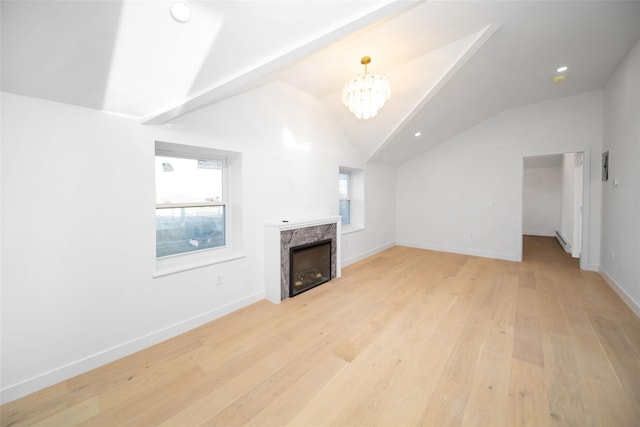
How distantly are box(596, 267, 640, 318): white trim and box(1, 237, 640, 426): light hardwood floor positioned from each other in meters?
0.07

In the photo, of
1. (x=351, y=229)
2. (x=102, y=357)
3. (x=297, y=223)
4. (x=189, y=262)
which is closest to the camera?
(x=102, y=357)

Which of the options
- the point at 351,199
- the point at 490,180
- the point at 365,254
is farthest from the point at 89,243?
the point at 490,180

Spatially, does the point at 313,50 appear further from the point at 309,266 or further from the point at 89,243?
the point at 309,266

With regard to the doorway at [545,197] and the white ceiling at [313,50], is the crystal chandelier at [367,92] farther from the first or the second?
the doorway at [545,197]

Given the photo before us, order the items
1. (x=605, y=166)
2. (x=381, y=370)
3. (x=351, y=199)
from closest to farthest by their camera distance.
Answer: (x=381, y=370)
(x=605, y=166)
(x=351, y=199)

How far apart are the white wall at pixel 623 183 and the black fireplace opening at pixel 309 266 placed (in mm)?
3582

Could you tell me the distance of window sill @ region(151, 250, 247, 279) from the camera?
231 centimetres

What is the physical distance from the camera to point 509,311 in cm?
277

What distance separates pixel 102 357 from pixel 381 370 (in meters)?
2.25

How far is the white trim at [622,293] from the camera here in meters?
2.63

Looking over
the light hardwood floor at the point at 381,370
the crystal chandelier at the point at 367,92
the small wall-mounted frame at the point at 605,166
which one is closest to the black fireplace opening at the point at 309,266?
the light hardwood floor at the point at 381,370

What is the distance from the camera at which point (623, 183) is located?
3020 millimetres

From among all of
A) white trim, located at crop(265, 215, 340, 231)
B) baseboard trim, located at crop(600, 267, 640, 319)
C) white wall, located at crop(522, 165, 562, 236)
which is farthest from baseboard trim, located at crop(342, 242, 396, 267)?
white wall, located at crop(522, 165, 562, 236)

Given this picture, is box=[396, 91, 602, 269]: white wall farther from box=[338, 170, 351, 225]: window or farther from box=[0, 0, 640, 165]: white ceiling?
box=[338, 170, 351, 225]: window
